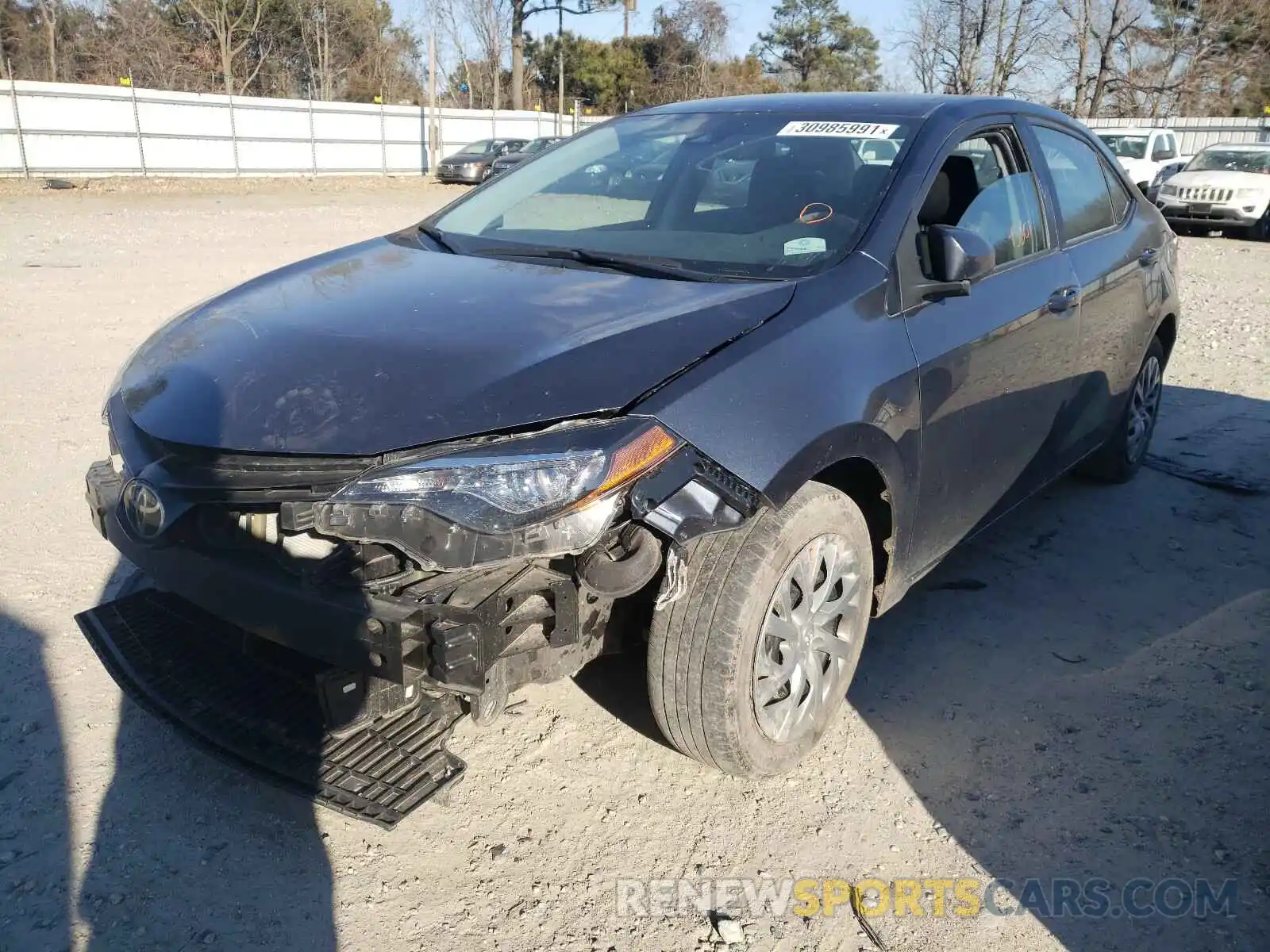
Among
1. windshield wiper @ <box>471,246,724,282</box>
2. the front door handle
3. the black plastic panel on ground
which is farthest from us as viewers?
the front door handle

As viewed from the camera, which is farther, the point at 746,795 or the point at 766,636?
the point at 746,795

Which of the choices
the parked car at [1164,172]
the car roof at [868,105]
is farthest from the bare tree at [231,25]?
the car roof at [868,105]

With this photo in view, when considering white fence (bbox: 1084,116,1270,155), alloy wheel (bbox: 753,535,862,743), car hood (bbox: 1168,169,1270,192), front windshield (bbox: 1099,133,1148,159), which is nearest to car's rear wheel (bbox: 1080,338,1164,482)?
alloy wheel (bbox: 753,535,862,743)

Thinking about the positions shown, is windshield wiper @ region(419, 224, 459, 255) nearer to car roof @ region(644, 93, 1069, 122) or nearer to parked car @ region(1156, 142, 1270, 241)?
car roof @ region(644, 93, 1069, 122)

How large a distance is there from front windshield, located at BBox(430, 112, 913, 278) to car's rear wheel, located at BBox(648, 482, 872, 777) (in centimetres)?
80

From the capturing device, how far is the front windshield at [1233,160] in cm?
1822

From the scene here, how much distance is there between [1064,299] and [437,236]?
235cm

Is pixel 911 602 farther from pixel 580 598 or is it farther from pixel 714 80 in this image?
pixel 714 80

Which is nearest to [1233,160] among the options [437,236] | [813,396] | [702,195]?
[702,195]

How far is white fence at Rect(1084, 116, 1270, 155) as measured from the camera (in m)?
31.8

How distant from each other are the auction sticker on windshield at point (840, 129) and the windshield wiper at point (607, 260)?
0.86 m

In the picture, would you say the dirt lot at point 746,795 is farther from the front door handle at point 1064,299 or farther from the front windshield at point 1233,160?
the front windshield at point 1233,160

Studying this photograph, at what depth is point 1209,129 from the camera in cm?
3306

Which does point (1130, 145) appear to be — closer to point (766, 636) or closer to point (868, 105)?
point (868, 105)
